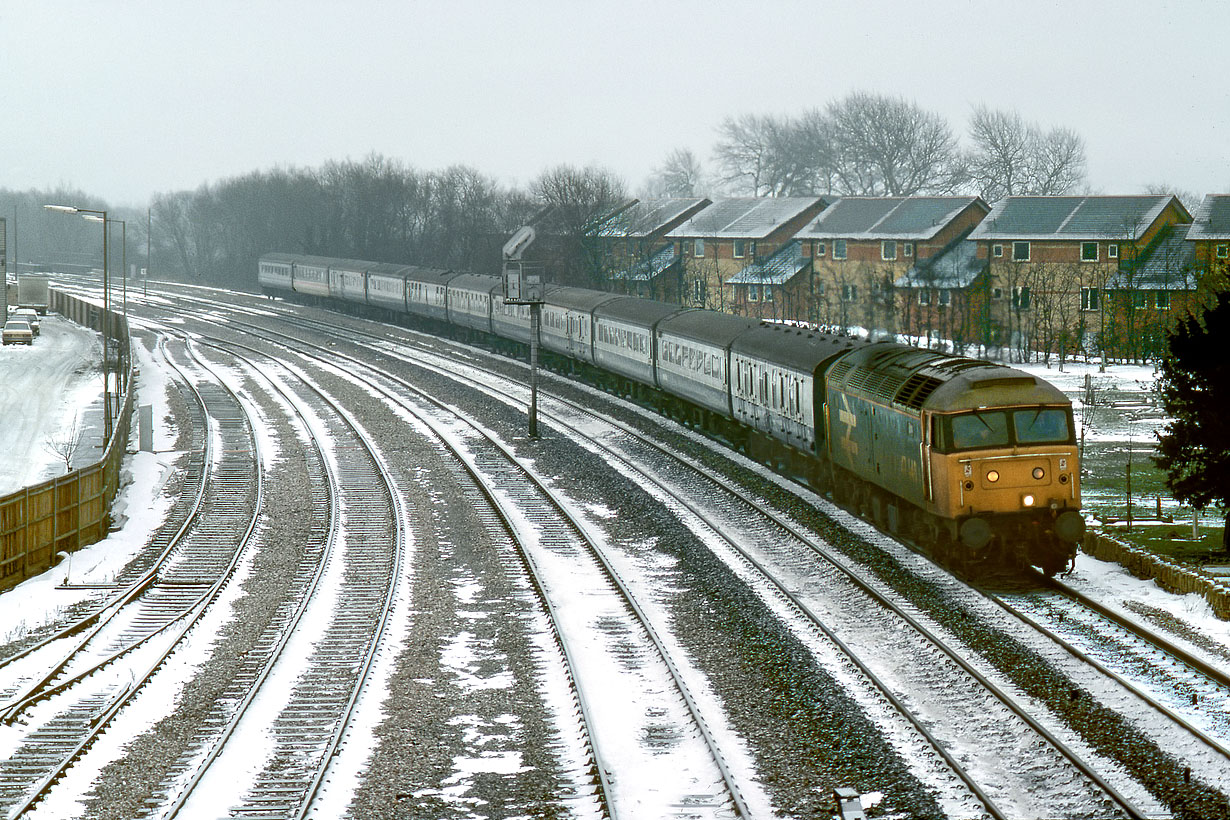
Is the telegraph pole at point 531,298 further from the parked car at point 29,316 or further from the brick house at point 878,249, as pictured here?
the parked car at point 29,316

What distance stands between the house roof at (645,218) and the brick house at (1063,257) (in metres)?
29.1

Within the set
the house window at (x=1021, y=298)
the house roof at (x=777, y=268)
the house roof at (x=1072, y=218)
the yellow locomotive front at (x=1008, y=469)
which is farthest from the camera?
the house roof at (x=777, y=268)

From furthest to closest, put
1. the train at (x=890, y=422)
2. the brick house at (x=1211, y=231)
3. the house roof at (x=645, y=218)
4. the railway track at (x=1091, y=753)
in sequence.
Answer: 1. the house roof at (x=645, y=218)
2. the brick house at (x=1211, y=231)
3. the train at (x=890, y=422)
4. the railway track at (x=1091, y=753)

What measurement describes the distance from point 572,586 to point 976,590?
244 inches

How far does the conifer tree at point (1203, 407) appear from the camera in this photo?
21984 mm

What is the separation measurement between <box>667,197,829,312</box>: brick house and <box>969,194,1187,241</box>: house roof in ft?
59.5

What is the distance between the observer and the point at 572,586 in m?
21.2

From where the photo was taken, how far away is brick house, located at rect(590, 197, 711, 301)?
291 ft

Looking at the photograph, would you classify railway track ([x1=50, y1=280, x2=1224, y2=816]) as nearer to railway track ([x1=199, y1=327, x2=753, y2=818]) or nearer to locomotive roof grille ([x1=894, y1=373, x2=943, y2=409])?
railway track ([x1=199, y1=327, x2=753, y2=818])

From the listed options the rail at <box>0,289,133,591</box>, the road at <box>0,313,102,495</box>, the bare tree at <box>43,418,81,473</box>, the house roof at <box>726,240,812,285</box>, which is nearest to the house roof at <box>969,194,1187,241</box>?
the house roof at <box>726,240,812,285</box>

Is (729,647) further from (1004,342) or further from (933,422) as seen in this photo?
(1004,342)

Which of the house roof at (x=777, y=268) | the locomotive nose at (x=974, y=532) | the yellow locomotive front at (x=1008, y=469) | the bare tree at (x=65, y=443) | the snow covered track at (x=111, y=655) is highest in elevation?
the house roof at (x=777, y=268)

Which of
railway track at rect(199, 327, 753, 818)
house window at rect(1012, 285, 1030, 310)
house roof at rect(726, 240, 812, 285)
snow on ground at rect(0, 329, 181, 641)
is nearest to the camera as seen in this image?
railway track at rect(199, 327, 753, 818)

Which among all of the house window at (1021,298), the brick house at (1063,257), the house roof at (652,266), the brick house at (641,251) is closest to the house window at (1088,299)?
the brick house at (1063,257)
